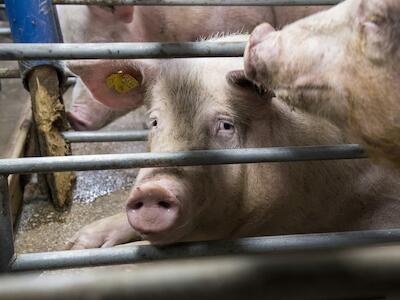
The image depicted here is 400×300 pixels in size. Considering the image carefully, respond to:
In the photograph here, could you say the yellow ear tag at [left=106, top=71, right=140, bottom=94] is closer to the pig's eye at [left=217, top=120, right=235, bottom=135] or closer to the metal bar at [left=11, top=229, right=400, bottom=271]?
the pig's eye at [left=217, top=120, right=235, bottom=135]

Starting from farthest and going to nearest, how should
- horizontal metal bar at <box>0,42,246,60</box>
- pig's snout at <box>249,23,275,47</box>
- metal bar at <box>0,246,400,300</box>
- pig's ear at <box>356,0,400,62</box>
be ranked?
pig's snout at <box>249,23,275,47</box> < horizontal metal bar at <box>0,42,246,60</box> < pig's ear at <box>356,0,400,62</box> < metal bar at <box>0,246,400,300</box>

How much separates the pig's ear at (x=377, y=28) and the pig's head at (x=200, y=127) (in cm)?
56

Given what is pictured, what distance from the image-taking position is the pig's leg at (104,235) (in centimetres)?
221

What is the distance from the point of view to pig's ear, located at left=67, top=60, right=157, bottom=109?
186 cm

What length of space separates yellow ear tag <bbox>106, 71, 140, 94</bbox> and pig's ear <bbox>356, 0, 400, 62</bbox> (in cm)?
91

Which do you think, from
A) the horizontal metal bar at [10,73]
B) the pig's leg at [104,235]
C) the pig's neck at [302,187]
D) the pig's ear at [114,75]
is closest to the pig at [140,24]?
the horizontal metal bar at [10,73]

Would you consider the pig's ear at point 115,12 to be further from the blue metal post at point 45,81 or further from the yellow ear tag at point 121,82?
the yellow ear tag at point 121,82

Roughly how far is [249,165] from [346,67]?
0.63 meters

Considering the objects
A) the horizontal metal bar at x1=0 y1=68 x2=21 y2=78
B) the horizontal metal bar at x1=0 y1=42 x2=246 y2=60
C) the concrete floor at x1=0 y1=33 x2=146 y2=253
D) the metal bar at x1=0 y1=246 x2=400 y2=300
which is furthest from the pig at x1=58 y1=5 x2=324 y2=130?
the metal bar at x1=0 y1=246 x2=400 y2=300

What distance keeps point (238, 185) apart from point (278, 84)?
1.53ft

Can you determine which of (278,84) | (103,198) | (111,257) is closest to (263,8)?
(103,198)

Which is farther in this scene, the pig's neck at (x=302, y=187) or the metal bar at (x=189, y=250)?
the pig's neck at (x=302, y=187)

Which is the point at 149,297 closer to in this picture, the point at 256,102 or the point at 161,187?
the point at 161,187

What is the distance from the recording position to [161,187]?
1424 mm
